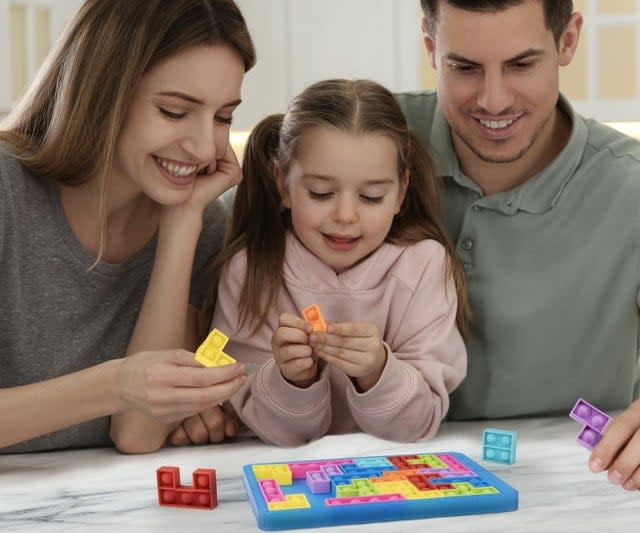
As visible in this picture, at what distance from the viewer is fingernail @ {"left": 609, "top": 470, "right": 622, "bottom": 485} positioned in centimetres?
130

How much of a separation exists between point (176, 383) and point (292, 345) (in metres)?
0.18

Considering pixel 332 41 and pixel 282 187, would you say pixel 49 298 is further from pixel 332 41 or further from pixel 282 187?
pixel 332 41

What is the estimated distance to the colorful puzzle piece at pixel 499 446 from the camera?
1396 millimetres

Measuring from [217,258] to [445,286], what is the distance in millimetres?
377

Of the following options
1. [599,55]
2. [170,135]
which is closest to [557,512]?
[170,135]

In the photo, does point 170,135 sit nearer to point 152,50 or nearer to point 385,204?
point 152,50

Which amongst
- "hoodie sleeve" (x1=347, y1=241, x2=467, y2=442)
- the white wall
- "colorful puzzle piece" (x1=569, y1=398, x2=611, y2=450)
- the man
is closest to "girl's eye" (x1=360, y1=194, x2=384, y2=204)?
"hoodie sleeve" (x1=347, y1=241, x2=467, y2=442)

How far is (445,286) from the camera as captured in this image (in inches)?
65.2

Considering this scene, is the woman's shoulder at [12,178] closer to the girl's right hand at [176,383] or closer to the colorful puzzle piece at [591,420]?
the girl's right hand at [176,383]

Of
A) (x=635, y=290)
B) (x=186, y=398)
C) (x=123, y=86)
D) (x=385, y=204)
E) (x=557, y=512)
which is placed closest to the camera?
(x=557, y=512)

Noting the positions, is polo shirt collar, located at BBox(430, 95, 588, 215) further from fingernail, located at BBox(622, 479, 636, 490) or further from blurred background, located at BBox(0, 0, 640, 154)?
blurred background, located at BBox(0, 0, 640, 154)

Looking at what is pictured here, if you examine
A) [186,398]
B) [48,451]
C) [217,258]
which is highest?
[217,258]

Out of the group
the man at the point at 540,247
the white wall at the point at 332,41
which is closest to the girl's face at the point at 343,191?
the man at the point at 540,247

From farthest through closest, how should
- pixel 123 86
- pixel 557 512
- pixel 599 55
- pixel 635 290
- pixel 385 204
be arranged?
pixel 599 55 < pixel 635 290 < pixel 385 204 < pixel 123 86 < pixel 557 512
